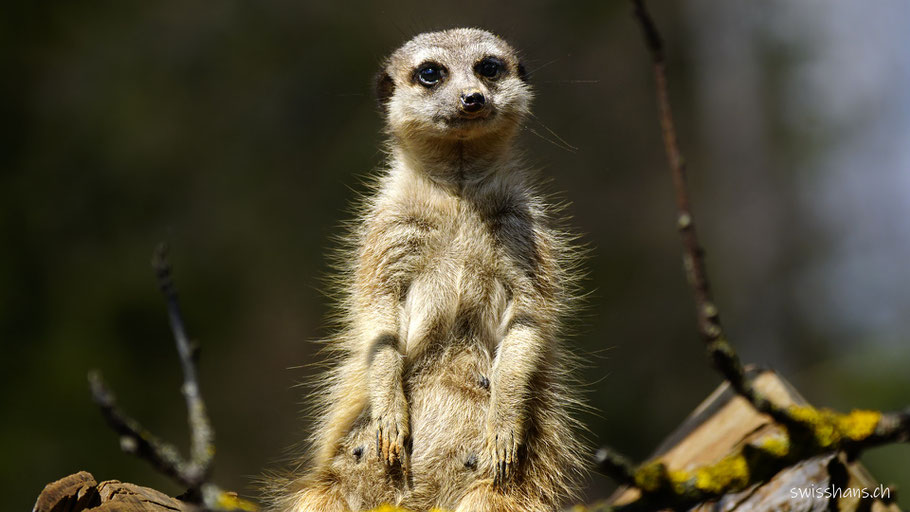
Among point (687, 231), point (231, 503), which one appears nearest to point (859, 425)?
point (687, 231)

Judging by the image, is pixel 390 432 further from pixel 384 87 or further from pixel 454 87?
pixel 384 87

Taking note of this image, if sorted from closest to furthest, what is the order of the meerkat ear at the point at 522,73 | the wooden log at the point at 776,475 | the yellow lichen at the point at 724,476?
1. the yellow lichen at the point at 724,476
2. the wooden log at the point at 776,475
3. the meerkat ear at the point at 522,73

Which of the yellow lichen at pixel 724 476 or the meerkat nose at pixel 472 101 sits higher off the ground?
the meerkat nose at pixel 472 101

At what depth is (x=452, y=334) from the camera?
2.85 meters

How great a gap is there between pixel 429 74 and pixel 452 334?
1.04 meters

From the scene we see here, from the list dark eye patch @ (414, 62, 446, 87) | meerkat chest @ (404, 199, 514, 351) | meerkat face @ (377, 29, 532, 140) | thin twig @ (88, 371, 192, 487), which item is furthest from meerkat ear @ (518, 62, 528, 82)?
thin twig @ (88, 371, 192, 487)

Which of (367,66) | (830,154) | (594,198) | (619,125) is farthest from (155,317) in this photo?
(830,154)

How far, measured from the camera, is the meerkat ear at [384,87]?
3545 mm

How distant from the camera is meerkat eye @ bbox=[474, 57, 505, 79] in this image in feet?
10.9

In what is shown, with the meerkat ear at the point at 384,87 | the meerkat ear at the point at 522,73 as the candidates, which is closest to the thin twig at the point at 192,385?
the meerkat ear at the point at 384,87

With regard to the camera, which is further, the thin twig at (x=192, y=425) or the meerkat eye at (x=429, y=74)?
the meerkat eye at (x=429, y=74)

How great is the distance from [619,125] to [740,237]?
158 centimetres

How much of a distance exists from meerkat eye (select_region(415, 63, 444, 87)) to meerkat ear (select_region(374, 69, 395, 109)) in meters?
0.23

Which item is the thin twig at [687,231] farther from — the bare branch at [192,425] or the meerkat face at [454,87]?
the meerkat face at [454,87]
